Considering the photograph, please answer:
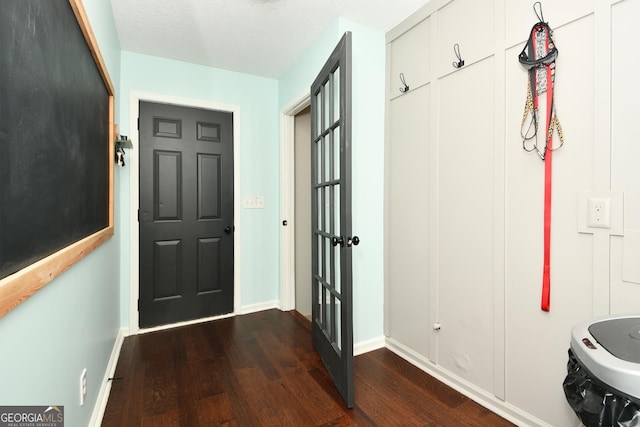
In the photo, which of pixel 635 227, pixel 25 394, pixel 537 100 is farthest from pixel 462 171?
pixel 25 394

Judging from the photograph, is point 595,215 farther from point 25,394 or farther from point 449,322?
point 25,394

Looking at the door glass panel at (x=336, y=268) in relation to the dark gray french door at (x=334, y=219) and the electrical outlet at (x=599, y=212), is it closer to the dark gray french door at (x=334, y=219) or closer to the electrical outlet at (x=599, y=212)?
the dark gray french door at (x=334, y=219)

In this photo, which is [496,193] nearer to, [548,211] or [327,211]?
[548,211]

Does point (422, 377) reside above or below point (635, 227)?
below

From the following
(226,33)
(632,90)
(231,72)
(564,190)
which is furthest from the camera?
(231,72)

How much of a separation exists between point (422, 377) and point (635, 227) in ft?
4.63

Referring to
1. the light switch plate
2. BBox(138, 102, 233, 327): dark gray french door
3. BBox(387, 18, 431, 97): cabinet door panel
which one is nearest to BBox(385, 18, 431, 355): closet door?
BBox(387, 18, 431, 97): cabinet door panel

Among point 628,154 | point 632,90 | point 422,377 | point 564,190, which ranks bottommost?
point 422,377

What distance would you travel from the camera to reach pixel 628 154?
1159mm

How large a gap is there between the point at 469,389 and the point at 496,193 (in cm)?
115

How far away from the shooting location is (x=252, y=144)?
122 inches

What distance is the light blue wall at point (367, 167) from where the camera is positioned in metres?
2.23

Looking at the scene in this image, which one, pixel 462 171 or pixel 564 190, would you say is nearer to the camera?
pixel 564 190

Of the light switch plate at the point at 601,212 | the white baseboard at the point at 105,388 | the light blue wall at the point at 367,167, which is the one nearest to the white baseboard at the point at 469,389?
the light blue wall at the point at 367,167
